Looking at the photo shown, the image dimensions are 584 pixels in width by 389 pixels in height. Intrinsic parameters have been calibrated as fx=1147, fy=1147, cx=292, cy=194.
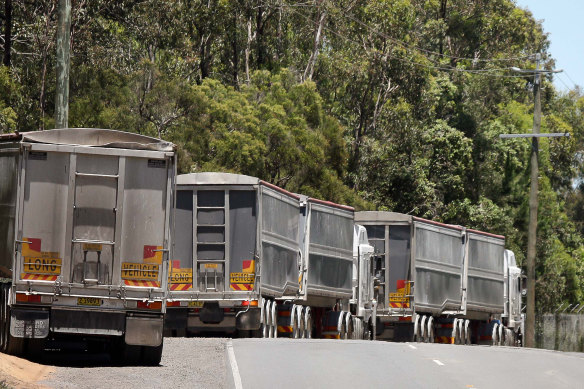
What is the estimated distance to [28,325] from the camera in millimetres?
16609

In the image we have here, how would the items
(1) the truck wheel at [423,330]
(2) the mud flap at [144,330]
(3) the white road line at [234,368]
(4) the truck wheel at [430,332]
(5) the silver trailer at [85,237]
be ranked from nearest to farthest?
1. (3) the white road line at [234,368]
2. (5) the silver trailer at [85,237]
3. (2) the mud flap at [144,330]
4. (1) the truck wheel at [423,330]
5. (4) the truck wheel at [430,332]

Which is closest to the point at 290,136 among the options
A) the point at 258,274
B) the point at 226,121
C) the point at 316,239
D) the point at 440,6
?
the point at 226,121

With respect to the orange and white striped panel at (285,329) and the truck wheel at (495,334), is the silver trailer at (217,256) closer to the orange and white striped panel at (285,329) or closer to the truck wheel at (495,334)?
the orange and white striped panel at (285,329)

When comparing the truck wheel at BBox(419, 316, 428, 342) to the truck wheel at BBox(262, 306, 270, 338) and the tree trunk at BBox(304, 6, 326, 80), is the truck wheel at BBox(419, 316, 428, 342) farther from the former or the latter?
the tree trunk at BBox(304, 6, 326, 80)

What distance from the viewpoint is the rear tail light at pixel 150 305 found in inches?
→ 671

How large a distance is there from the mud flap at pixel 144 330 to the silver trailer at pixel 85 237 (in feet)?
0.05

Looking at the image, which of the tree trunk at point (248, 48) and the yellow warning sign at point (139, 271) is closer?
the yellow warning sign at point (139, 271)

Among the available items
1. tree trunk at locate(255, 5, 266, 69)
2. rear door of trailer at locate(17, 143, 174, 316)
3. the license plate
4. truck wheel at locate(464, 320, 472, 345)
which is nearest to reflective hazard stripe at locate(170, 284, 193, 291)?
rear door of trailer at locate(17, 143, 174, 316)

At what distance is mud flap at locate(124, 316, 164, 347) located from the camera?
55.6 feet

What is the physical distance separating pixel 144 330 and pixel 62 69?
8.45 metres

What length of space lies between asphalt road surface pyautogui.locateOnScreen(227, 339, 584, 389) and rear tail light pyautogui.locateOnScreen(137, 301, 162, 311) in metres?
1.47

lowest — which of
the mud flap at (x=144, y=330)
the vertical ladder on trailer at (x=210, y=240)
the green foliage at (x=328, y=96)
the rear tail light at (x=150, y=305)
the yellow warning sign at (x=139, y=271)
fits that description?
the mud flap at (x=144, y=330)

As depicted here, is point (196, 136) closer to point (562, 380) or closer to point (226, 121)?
point (226, 121)

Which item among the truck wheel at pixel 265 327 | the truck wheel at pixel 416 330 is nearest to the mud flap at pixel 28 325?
the truck wheel at pixel 265 327
